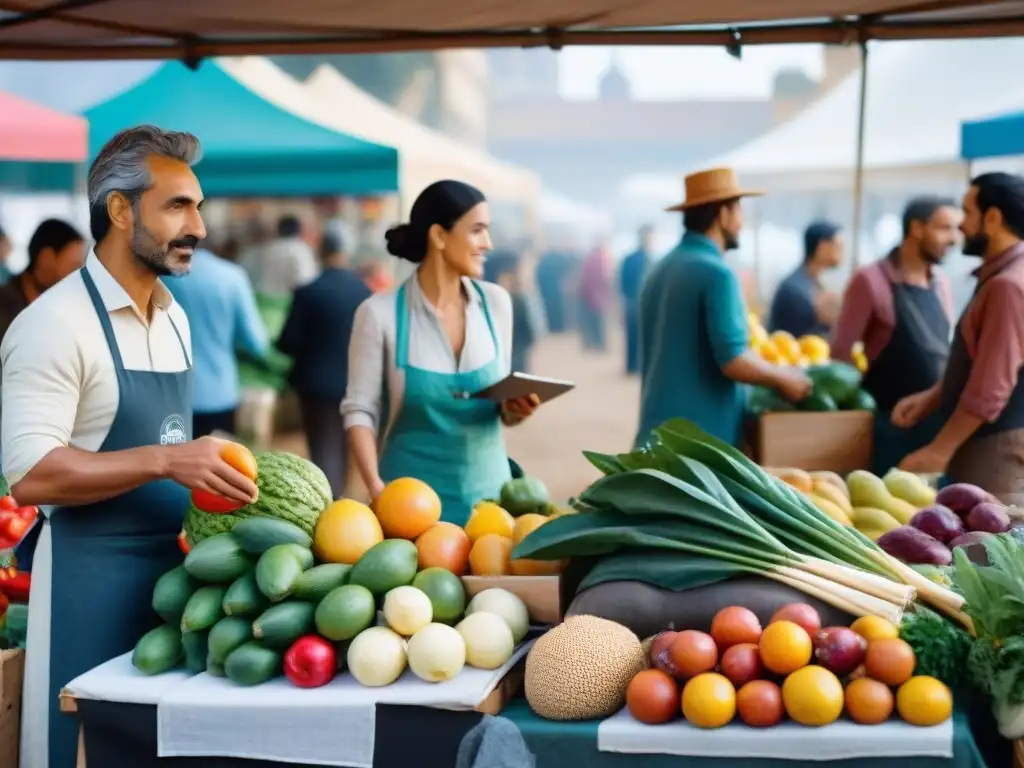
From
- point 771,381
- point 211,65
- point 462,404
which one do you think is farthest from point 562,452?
point 462,404

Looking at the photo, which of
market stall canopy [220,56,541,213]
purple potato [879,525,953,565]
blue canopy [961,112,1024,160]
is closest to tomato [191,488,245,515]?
purple potato [879,525,953,565]

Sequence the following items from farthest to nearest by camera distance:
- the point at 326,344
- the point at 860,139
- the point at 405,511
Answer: the point at 326,344, the point at 860,139, the point at 405,511

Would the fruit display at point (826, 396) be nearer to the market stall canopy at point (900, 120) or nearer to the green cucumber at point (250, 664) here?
the green cucumber at point (250, 664)

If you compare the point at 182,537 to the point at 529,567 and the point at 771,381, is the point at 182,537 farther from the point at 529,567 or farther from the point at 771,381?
the point at 771,381

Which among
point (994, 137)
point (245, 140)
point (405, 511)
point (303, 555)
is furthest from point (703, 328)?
point (245, 140)

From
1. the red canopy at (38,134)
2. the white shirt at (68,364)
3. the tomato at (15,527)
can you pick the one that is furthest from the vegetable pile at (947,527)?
the red canopy at (38,134)

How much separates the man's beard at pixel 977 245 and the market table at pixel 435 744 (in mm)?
2286

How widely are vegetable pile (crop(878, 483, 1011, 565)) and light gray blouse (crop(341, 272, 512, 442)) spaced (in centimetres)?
138

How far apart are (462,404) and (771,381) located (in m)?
1.38

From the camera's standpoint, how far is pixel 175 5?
3.70 m

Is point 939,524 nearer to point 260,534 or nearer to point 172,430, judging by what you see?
point 260,534

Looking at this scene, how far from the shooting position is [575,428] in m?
14.7

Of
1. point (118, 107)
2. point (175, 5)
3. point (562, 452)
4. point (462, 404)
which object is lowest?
point (562, 452)

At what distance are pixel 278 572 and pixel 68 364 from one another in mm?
563
